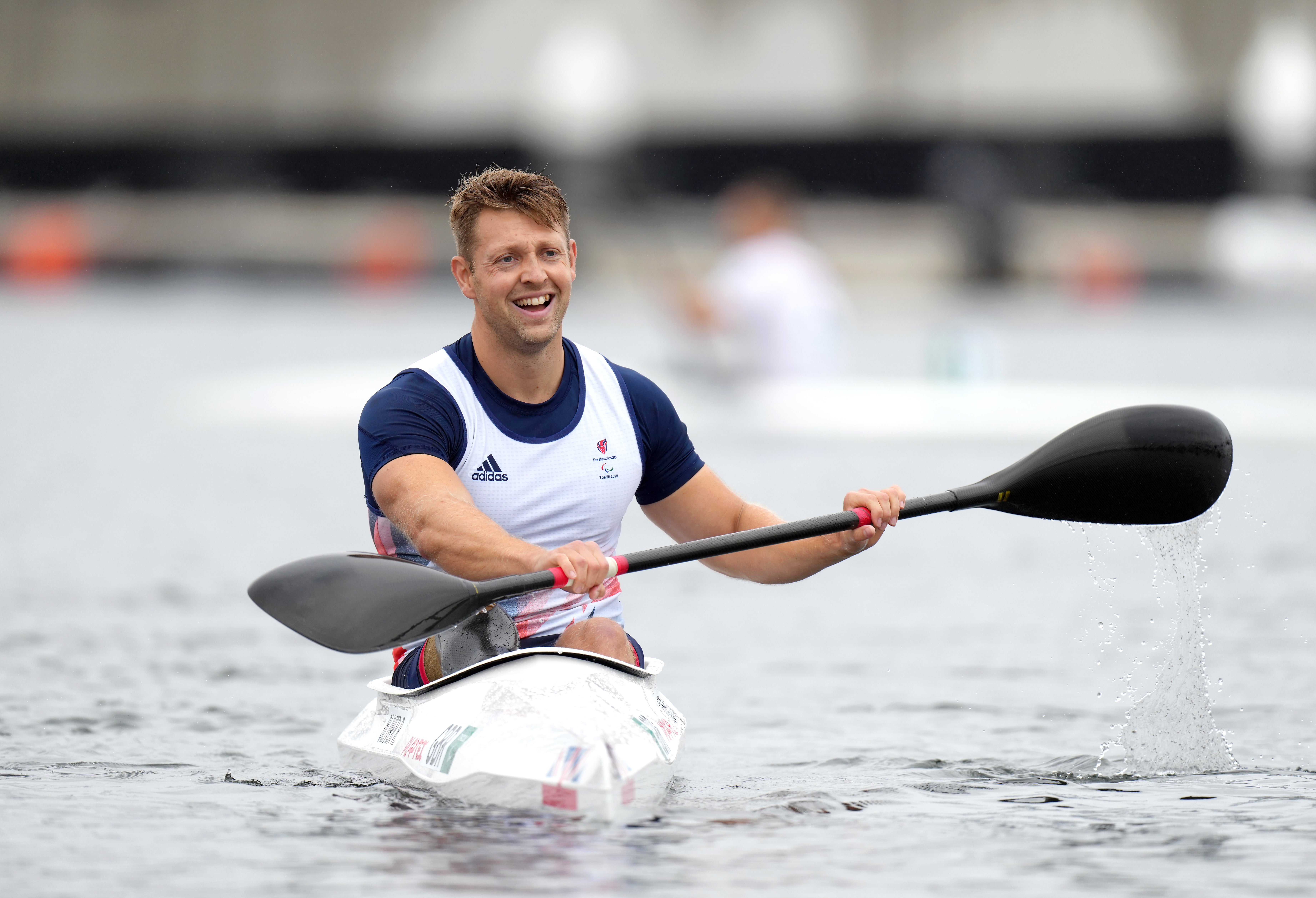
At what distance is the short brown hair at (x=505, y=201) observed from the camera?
4711 millimetres

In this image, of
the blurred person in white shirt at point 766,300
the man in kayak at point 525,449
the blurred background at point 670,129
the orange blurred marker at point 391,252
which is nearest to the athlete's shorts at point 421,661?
the man in kayak at point 525,449

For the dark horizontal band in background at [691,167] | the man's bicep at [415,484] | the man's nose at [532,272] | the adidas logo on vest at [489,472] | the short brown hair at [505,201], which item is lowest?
the man's bicep at [415,484]

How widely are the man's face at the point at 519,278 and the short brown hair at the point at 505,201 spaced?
2 cm

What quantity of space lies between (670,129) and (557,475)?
30052 millimetres

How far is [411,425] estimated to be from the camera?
4621 mm

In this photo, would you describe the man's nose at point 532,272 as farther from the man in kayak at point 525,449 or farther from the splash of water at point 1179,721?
the splash of water at point 1179,721

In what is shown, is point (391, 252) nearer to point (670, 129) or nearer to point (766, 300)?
point (670, 129)

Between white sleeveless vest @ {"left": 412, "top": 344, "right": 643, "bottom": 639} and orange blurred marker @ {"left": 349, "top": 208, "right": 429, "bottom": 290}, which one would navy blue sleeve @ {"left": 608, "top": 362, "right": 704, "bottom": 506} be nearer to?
white sleeveless vest @ {"left": 412, "top": 344, "right": 643, "bottom": 639}

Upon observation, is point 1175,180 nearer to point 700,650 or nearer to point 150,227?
point 150,227

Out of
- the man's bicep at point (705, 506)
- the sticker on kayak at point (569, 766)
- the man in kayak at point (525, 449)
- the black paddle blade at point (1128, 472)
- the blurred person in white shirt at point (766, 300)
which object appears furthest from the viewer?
the blurred person in white shirt at point (766, 300)

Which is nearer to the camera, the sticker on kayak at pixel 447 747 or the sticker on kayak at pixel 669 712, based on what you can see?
the sticker on kayak at pixel 447 747

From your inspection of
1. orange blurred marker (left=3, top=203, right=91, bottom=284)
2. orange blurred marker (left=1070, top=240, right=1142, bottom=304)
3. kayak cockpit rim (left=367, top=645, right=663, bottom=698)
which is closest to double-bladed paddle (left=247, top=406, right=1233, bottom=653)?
kayak cockpit rim (left=367, top=645, right=663, bottom=698)

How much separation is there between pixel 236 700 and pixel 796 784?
6.92 feet

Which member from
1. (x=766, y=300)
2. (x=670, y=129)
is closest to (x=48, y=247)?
(x=670, y=129)
